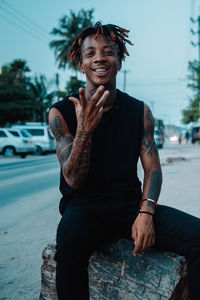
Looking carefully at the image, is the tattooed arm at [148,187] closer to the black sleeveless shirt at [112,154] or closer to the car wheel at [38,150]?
the black sleeveless shirt at [112,154]

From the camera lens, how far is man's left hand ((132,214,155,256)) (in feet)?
5.88

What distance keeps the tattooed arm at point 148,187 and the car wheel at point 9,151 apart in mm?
16601

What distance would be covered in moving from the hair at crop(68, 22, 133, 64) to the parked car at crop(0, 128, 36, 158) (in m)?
15.9

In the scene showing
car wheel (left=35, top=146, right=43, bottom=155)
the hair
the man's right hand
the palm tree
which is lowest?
car wheel (left=35, top=146, right=43, bottom=155)

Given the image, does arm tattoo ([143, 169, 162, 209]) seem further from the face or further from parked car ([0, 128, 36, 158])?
parked car ([0, 128, 36, 158])

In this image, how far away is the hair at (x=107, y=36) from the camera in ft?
7.37

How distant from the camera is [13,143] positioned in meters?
17.8

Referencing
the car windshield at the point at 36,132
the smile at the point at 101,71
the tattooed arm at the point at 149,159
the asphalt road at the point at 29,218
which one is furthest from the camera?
the car windshield at the point at 36,132

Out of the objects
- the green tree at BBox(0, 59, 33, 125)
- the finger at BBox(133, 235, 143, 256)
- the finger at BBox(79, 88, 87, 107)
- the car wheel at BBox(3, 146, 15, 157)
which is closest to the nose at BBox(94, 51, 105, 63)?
the finger at BBox(79, 88, 87, 107)

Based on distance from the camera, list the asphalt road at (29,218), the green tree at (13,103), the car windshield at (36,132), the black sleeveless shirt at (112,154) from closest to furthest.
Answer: the black sleeveless shirt at (112,154) < the asphalt road at (29,218) < the car windshield at (36,132) < the green tree at (13,103)

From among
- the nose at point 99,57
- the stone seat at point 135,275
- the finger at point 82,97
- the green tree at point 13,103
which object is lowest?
the stone seat at point 135,275

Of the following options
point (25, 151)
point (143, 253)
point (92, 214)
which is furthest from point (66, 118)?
point (25, 151)

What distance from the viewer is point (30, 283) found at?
2715 millimetres

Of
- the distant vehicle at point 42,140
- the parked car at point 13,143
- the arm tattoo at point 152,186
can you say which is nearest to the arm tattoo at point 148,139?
the arm tattoo at point 152,186
